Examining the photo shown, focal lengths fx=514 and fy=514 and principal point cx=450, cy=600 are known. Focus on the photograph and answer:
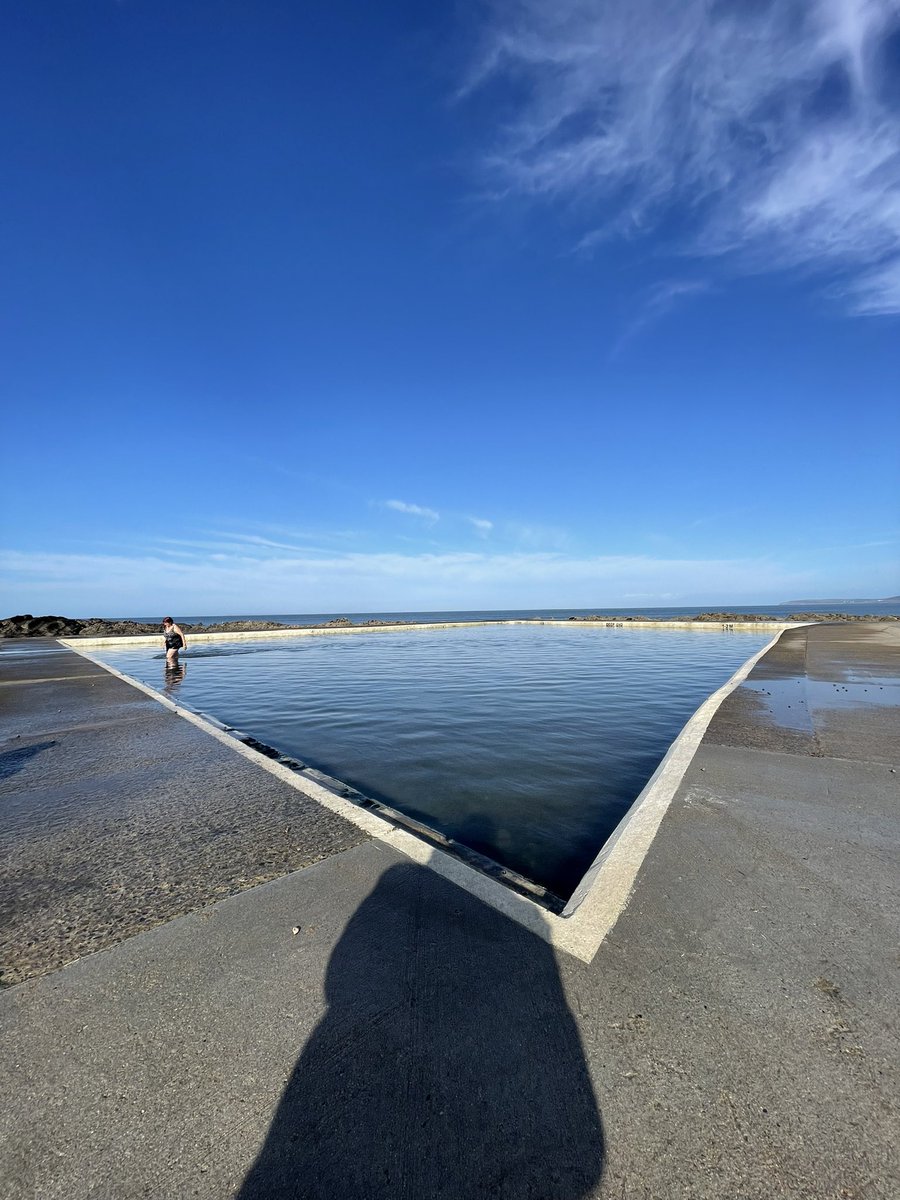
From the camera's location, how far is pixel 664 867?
356 centimetres

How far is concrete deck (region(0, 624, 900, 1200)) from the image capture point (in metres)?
1.70

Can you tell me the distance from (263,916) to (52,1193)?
4.87 ft

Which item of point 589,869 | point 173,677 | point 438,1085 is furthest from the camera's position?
point 173,677

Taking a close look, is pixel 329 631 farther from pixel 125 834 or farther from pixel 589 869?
pixel 589 869

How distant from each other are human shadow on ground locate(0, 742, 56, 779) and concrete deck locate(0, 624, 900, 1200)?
2328 mm

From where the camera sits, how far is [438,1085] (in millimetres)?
1974

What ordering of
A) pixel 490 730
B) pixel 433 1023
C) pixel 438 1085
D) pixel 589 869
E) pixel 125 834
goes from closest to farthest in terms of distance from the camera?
pixel 438 1085, pixel 433 1023, pixel 589 869, pixel 125 834, pixel 490 730

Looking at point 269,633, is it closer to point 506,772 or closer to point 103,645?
point 103,645

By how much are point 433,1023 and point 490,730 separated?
6.39 m

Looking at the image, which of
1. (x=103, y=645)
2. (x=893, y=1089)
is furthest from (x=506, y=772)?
(x=103, y=645)

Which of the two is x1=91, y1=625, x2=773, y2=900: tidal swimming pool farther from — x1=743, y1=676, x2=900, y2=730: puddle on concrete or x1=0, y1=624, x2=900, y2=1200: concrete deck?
x1=743, y1=676, x2=900, y2=730: puddle on concrete

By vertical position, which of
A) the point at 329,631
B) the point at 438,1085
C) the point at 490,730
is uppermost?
the point at 329,631

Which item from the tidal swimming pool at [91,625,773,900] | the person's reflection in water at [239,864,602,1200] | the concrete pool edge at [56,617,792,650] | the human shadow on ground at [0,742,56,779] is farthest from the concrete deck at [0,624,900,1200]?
the concrete pool edge at [56,617,792,650]

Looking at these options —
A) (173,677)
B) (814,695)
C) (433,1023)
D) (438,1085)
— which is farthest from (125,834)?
(173,677)
